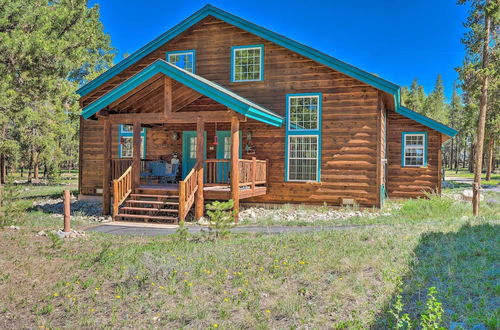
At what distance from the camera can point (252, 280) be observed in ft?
18.1

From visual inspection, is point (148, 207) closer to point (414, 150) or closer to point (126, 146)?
point (126, 146)

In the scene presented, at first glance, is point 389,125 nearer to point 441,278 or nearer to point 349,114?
point 349,114

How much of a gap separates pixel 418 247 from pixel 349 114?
6.94 metres

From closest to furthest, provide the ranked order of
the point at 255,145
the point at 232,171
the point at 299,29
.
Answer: the point at 232,171
the point at 255,145
the point at 299,29

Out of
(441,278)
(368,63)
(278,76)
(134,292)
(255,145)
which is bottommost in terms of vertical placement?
(134,292)

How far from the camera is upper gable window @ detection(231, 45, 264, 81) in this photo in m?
13.7

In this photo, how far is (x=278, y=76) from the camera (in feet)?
44.2

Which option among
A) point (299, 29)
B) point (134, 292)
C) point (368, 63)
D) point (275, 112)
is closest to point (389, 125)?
point (275, 112)

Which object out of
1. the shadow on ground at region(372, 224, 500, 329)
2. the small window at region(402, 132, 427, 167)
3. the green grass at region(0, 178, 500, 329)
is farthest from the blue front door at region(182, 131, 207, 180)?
the shadow on ground at region(372, 224, 500, 329)

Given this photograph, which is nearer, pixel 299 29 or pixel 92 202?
pixel 92 202

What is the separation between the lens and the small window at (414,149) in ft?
52.4

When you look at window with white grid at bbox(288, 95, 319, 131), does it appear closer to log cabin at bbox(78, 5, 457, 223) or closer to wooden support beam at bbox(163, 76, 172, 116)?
log cabin at bbox(78, 5, 457, 223)

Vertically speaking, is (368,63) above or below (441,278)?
above

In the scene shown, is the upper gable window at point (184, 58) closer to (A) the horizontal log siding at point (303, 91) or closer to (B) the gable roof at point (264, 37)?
(A) the horizontal log siding at point (303, 91)
